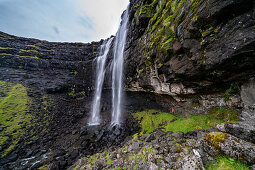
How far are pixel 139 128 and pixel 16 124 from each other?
1423 centimetres

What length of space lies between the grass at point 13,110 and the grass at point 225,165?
14140mm

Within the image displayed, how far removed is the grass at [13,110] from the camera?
852 cm

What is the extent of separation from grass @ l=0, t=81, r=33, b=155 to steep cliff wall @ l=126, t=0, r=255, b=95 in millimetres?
15921

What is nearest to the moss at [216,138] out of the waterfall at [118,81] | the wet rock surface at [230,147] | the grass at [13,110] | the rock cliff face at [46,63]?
the wet rock surface at [230,147]

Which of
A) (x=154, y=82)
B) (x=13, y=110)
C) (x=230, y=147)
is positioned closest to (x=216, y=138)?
(x=230, y=147)

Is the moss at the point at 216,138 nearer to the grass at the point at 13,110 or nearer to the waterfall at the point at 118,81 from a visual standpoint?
the waterfall at the point at 118,81

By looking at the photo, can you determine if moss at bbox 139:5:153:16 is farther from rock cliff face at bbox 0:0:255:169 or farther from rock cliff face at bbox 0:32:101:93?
rock cliff face at bbox 0:32:101:93

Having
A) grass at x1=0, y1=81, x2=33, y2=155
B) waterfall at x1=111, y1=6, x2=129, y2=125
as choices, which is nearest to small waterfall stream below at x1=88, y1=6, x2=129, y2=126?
waterfall at x1=111, y1=6, x2=129, y2=125

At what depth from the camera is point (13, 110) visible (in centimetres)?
1074

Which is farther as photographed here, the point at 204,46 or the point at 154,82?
the point at 154,82

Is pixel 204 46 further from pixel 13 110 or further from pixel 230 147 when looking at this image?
pixel 13 110

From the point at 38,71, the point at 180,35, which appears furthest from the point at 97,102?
the point at 180,35

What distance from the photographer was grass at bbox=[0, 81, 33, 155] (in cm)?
852

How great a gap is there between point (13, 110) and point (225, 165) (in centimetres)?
1957
